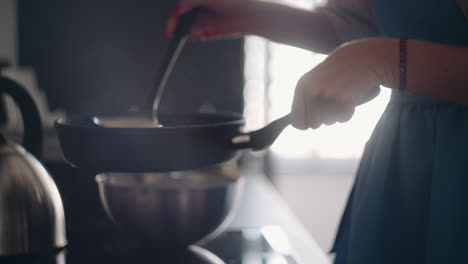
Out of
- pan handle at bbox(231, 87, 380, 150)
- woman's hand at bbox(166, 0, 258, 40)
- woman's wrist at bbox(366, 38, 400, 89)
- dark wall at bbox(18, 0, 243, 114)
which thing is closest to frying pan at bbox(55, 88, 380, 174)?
pan handle at bbox(231, 87, 380, 150)

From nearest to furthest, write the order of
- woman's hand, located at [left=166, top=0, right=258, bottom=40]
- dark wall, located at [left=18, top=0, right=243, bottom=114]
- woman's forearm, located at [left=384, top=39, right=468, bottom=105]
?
1. woman's forearm, located at [left=384, top=39, right=468, bottom=105]
2. woman's hand, located at [left=166, top=0, right=258, bottom=40]
3. dark wall, located at [left=18, top=0, right=243, bottom=114]

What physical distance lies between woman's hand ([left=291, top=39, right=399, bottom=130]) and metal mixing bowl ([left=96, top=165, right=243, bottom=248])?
0.59 ft

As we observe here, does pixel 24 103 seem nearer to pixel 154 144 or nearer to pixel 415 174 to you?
pixel 154 144

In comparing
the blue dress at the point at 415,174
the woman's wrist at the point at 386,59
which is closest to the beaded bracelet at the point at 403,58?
the woman's wrist at the point at 386,59

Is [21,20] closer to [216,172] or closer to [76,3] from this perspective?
[76,3]

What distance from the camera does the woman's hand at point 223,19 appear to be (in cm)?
84

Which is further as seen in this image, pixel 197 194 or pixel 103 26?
pixel 103 26

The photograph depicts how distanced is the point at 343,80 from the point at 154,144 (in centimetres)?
23

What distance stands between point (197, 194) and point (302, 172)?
2715 millimetres

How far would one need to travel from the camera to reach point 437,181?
65cm

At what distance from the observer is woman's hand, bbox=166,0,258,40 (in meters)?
0.84

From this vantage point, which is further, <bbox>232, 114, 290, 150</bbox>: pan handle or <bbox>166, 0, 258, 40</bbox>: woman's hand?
<bbox>166, 0, 258, 40</bbox>: woman's hand

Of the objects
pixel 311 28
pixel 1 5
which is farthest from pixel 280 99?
pixel 311 28

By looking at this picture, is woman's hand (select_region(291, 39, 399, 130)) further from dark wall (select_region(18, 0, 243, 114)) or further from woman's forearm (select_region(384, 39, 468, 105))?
dark wall (select_region(18, 0, 243, 114))
